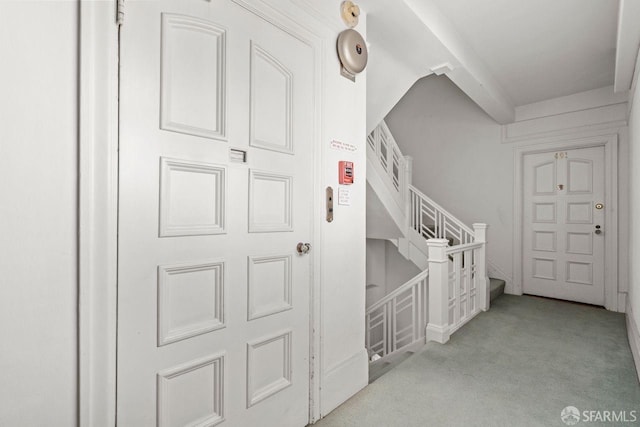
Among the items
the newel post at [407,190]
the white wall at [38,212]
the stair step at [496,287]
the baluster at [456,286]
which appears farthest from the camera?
the newel post at [407,190]

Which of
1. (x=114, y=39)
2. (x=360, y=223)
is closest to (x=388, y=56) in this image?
(x=360, y=223)

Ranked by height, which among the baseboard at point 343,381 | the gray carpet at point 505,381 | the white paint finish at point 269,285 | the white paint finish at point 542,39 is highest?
the white paint finish at point 542,39

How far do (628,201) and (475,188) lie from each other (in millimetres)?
1638

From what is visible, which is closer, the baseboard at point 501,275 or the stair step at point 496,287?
the stair step at point 496,287

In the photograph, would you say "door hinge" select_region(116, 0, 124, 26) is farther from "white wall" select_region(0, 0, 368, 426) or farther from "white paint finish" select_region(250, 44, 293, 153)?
"white paint finish" select_region(250, 44, 293, 153)

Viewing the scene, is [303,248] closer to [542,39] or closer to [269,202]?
[269,202]

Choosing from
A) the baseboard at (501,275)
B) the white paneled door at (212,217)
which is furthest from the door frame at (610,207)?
the white paneled door at (212,217)

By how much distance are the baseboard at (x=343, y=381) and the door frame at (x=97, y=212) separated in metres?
1.05

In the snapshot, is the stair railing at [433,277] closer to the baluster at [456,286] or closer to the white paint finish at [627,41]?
the baluster at [456,286]

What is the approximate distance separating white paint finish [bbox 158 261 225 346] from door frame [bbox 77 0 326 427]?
0.16 m

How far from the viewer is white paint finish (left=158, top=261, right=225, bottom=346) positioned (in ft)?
3.77

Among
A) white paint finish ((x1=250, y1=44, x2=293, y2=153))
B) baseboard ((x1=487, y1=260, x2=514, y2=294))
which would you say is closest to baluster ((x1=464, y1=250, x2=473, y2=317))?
baseboard ((x1=487, y1=260, x2=514, y2=294))

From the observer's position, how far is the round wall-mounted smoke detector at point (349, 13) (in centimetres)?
189

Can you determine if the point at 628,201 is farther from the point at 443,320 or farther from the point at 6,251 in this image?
the point at 6,251
